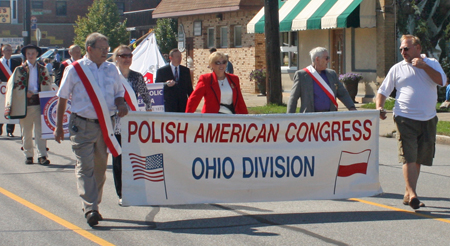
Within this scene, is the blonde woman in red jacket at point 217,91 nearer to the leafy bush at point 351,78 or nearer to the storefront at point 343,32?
the storefront at point 343,32

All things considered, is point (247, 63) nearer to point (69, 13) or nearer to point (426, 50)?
point (426, 50)

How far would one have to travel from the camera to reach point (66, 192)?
7.79 metres

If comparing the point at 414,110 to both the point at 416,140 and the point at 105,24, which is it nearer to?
the point at 416,140

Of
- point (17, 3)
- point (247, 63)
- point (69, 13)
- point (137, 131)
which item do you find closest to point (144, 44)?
point (137, 131)

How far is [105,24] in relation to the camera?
43.2 metres

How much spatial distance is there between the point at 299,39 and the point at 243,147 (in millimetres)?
16843

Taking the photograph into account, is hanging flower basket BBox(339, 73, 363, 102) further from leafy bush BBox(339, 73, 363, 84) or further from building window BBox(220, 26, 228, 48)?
building window BBox(220, 26, 228, 48)

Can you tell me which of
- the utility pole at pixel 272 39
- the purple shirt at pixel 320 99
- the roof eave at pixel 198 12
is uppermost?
the roof eave at pixel 198 12

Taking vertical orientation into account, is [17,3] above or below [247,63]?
above

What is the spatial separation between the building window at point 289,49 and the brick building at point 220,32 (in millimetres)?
1098

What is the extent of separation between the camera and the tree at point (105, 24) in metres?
42.7

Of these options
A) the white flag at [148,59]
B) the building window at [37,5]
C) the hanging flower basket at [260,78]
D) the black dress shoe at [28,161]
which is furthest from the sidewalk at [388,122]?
the building window at [37,5]

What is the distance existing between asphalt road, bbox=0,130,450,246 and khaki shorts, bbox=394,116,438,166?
21.8 inches

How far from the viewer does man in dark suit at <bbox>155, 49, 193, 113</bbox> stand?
9320 mm
